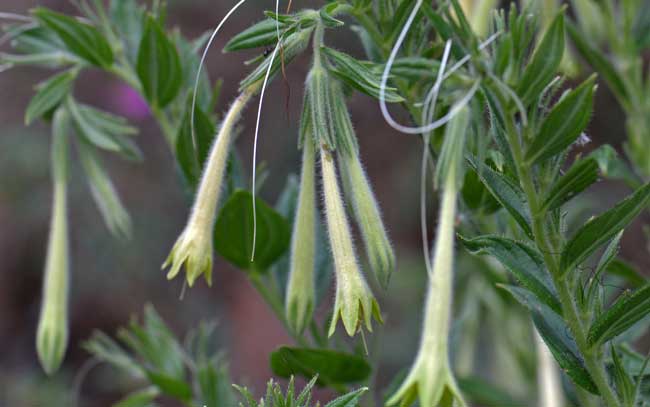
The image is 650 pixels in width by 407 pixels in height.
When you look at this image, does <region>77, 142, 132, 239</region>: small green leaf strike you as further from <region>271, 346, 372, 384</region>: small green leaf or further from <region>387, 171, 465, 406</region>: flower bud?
<region>387, 171, 465, 406</region>: flower bud

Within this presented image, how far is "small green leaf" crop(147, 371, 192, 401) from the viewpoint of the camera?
4.13 feet

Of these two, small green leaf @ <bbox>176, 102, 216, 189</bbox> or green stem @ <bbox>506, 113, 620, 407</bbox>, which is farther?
small green leaf @ <bbox>176, 102, 216, 189</bbox>

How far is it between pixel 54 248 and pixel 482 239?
73cm

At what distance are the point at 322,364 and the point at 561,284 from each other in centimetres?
36

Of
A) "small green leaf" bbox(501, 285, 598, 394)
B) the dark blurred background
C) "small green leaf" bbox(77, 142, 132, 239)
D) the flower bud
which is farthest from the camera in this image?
the dark blurred background

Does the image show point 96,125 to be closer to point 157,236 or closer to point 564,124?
point 564,124

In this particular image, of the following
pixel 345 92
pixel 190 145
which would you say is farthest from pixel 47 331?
pixel 345 92

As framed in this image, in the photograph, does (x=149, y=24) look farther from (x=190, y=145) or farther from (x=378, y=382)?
(x=378, y=382)

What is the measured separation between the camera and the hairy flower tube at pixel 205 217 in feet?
3.11

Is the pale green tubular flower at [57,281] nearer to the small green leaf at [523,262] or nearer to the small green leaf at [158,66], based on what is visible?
the small green leaf at [158,66]

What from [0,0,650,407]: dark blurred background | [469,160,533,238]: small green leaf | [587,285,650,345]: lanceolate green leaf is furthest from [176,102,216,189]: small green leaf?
[0,0,650,407]: dark blurred background

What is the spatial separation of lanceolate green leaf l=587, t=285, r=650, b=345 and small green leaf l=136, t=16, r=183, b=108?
2.23 feet

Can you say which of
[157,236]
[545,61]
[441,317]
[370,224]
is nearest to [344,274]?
[370,224]

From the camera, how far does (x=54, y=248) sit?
133 centimetres
